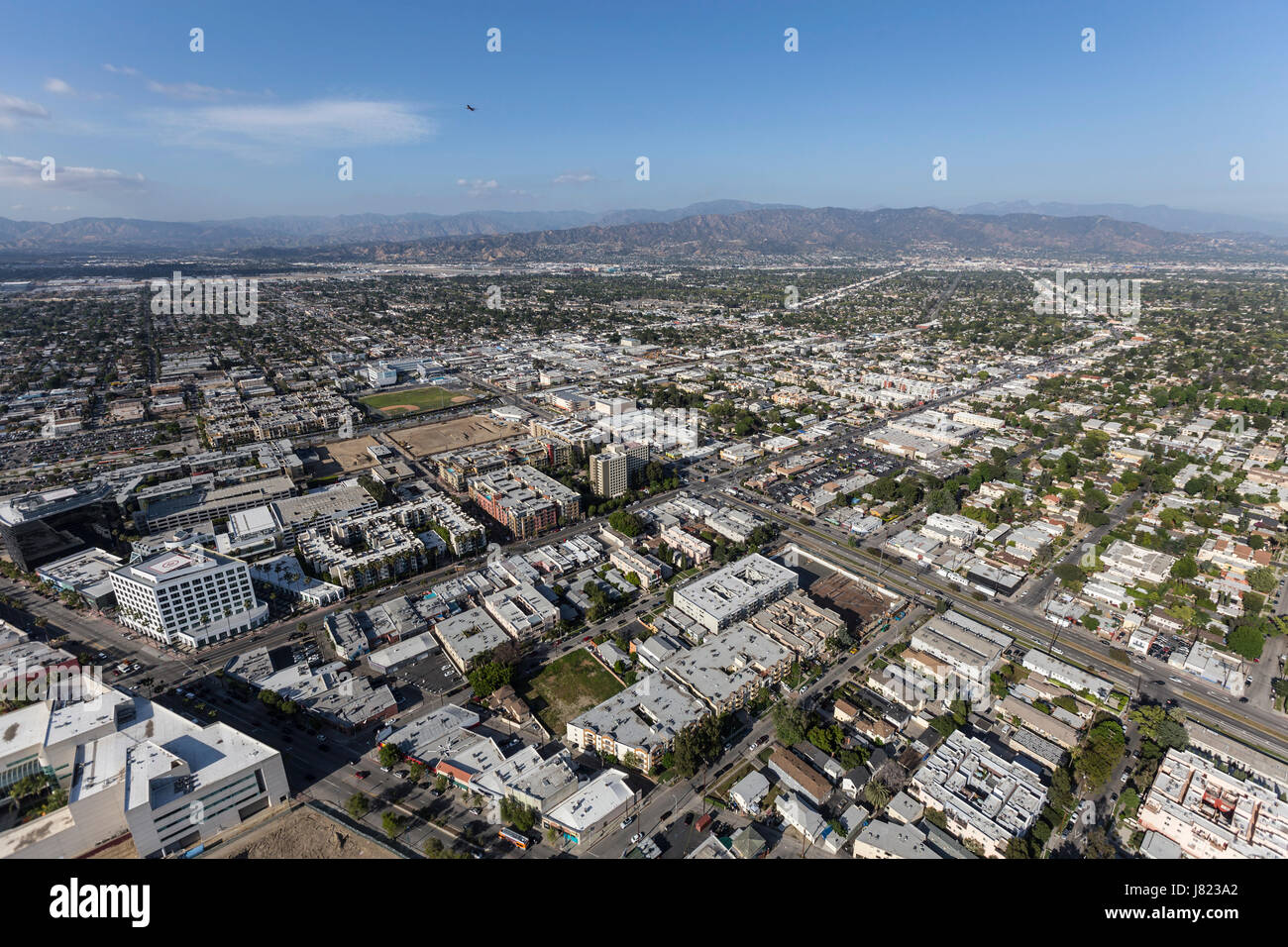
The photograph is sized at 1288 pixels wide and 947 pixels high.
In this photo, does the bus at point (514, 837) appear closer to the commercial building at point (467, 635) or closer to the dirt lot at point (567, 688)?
the dirt lot at point (567, 688)

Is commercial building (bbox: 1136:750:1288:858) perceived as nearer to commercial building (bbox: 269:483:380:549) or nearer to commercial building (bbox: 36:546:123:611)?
commercial building (bbox: 269:483:380:549)

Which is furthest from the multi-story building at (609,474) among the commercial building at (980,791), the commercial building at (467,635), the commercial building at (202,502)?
the commercial building at (980,791)

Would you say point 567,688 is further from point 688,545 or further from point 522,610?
point 688,545

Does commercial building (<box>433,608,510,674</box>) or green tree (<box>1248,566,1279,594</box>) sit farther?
green tree (<box>1248,566,1279,594</box>)

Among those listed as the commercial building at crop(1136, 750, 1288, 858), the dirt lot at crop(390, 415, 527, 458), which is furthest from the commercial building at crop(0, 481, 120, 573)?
the commercial building at crop(1136, 750, 1288, 858)

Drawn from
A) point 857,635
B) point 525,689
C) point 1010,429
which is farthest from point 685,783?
point 1010,429

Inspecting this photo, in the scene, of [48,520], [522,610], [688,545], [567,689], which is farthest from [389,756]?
[48,520]

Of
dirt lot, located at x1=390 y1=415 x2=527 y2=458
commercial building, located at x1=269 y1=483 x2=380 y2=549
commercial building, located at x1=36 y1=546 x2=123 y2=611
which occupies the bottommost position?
commercial building, located at x1=36 y1=546 x2=123 y2=611

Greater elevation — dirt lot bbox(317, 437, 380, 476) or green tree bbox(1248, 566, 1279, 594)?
dirt lot bbox(317, 437, 380, 476)
